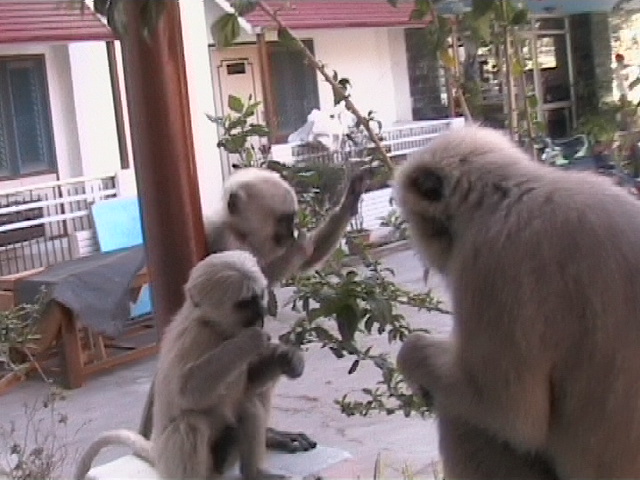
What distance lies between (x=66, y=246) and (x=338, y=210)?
199 inches

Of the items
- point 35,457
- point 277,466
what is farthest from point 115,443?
point 277,466

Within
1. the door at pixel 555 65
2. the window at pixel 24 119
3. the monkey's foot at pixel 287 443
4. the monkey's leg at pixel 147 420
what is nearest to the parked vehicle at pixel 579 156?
the monkey's foot at pixel 287 443

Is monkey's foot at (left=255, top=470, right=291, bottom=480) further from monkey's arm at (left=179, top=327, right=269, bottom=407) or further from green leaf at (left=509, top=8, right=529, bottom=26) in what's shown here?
green leaf at (left=509, top=8, right=529, bottom=26)

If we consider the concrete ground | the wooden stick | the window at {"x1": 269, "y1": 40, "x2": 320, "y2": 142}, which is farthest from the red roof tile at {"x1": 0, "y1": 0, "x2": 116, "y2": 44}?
the wooden stick

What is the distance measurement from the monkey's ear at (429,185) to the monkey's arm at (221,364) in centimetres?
53

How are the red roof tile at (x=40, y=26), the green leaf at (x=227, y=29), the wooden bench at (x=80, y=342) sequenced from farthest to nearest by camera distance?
the red roof tile at (x=40, y=26) < the wooden bench at (x=80, y=342) < the green leaf at (x=227, y=29)

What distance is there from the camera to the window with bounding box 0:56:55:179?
7312 mm

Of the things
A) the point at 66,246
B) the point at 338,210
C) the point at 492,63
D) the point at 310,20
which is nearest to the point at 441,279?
the point at 338,210

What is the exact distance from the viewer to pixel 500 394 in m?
1.38

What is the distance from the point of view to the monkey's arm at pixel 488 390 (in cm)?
137

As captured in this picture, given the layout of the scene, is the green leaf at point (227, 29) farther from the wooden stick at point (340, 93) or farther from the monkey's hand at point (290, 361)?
the monkey's hand at point (290, 361)

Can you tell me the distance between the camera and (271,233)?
7.90 ft

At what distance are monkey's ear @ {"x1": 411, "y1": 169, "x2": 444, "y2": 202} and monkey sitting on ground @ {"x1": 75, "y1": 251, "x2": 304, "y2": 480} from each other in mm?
488

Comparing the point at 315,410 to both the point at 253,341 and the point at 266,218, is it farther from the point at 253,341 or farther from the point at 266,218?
the point at 253,341
